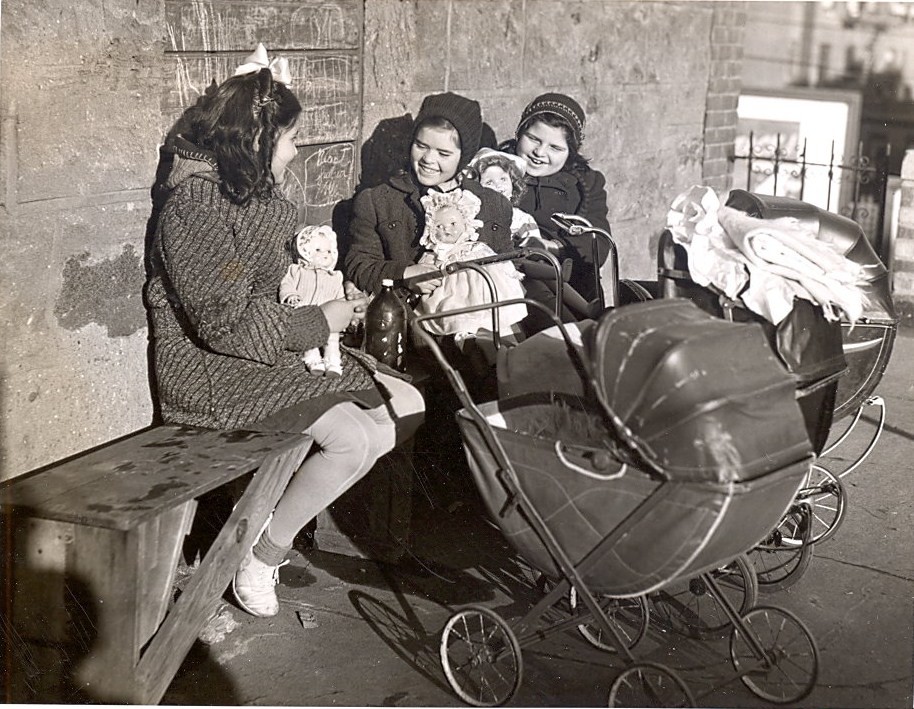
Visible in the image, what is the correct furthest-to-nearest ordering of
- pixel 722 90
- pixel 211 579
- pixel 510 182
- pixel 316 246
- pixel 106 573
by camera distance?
pixel 722 90 → pixel 510 182 → pixel 316 246 → pixel 211 579 → pixel 106 573

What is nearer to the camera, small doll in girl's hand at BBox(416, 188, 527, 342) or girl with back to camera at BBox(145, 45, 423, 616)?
girl with back to camera at BBox(145, 45, 423, 616)

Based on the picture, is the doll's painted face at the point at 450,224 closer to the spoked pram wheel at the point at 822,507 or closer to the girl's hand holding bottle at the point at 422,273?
the girl's hand holding bottle at the point at 422,273

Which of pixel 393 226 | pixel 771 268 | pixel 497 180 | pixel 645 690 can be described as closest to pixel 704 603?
pixel 645 690

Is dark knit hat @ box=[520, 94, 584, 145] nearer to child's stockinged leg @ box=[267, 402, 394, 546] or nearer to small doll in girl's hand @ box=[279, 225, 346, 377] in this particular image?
small doll in girl's hand @ box=[279, 225, 346, 377]

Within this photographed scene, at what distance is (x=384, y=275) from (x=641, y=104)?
3.85 m

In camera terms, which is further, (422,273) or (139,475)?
(422,273)

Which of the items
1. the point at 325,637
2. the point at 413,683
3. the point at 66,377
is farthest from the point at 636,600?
the point at 66,377

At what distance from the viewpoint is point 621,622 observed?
159 inches

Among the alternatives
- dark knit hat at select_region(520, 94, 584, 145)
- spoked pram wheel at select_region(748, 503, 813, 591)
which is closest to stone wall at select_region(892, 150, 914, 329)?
dark knit hat at select_region(520, 94, 584, 145)

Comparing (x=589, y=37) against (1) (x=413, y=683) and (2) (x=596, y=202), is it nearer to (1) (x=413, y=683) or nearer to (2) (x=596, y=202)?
(2) (x=596, y=202)

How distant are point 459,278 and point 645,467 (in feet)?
5.53

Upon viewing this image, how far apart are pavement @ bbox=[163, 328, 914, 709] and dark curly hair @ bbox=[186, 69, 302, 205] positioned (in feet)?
4.56

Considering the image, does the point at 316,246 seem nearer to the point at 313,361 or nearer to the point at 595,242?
the point at 313,361

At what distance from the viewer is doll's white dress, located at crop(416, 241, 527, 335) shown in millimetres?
4555
